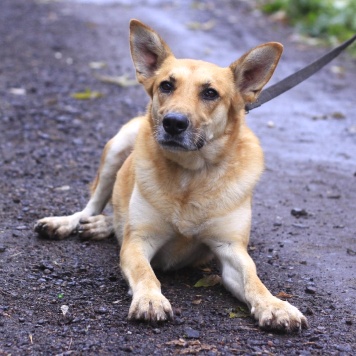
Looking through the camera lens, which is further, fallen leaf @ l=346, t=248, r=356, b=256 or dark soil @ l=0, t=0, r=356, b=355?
fallen leaf @ l=346, t=248, r=356, b=256

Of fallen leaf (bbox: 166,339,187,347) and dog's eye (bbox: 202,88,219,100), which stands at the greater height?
dog's eye (bbox: 202,88,219,100)

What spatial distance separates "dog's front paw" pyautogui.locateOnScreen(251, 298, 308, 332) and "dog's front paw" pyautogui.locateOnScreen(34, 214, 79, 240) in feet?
6.35

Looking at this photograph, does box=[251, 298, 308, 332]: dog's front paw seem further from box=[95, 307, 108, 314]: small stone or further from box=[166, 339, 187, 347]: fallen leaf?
box=[95, 307, 108, 314]: small stone

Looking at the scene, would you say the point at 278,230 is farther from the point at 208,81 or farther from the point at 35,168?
the point at 35,168

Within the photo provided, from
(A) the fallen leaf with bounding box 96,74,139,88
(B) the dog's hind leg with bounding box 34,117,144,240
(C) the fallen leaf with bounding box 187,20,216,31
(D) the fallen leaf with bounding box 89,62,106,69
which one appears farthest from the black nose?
(C) the fallen leaf with bounding box 187,20,216,31

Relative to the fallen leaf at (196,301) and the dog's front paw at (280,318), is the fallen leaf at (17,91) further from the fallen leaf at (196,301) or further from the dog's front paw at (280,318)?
the dog's front paw at (280,318)

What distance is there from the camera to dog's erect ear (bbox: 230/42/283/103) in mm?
4750

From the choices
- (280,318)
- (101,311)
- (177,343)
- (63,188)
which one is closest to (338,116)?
(63,188)

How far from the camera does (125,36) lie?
45.2ft

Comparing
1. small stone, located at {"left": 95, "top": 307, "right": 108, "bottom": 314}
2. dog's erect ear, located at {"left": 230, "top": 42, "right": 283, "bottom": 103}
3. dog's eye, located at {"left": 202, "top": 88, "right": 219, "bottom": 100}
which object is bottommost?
small stone, located at {"left": 95, "top": 307, "right": 108, "bottom": 314}

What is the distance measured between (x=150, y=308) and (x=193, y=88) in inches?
58.2

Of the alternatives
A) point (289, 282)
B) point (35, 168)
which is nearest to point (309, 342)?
point (289, 282)

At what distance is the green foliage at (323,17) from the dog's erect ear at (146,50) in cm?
891

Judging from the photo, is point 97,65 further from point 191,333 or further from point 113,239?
point 191,333
